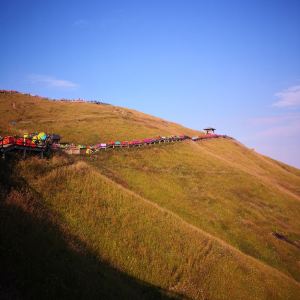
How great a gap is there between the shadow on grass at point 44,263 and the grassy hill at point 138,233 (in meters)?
0.07

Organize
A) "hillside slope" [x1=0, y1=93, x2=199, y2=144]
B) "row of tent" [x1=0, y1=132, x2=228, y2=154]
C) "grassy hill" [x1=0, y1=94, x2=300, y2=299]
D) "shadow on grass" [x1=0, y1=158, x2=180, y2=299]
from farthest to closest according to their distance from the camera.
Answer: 1. "hillside slope" [x1=0, y1=93, x2=199, y2=144]
2. "row of tent" [x1=0, y1=132, x2=228, y2=154]
3. "grassy hill" [x1=0, y1=94, x2=300, y2=299]
4. "shadow on grass" [x1=0, y1=158, x2=180, y2=299]

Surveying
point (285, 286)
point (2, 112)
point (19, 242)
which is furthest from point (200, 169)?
point (2, 112)

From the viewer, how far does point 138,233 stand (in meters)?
27.2

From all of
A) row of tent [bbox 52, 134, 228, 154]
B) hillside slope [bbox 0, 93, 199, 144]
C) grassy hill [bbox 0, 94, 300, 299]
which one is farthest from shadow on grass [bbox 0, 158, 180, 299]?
hillside slope [bbox 0, 93, 199, 144]

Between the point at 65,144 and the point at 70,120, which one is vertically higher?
the point at 70,120

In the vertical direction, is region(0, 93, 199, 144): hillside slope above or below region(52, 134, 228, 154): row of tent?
above

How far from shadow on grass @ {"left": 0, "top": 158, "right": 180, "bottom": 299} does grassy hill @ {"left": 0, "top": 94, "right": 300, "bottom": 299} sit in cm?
7

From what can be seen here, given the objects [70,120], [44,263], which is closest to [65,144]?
[70,120]

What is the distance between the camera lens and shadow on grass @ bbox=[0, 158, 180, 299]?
1430 cm

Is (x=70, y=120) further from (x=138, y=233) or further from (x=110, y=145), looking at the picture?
(x=138, y=233)

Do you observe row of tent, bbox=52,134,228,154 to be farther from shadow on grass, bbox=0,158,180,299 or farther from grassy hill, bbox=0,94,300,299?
shadow on grass, bbox=0,158,180,299

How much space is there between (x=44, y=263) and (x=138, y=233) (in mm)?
11894

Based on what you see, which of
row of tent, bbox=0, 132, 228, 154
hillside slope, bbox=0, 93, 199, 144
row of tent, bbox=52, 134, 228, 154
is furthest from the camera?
hillside slope, bbox=0, 93, 199, 144

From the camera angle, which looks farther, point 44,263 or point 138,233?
point 138,233
